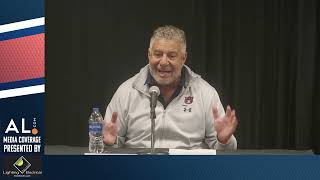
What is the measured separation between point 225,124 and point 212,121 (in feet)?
0.57

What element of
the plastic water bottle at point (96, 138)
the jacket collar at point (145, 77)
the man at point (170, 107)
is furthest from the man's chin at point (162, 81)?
the plastic water bottle at point (96, 138)

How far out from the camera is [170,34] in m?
5.11

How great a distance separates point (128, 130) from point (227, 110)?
0.97m

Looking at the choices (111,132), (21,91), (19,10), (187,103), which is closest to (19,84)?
(21,91)

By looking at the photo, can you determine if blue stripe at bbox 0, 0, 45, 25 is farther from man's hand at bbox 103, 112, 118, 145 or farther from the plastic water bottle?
man's hand at bbox 103, 112, 118, 145

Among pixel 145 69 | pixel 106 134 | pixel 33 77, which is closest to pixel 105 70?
pixel 145 69

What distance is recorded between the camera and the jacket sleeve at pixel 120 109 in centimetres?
489

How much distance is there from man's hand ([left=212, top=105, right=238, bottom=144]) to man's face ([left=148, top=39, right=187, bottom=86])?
538mm

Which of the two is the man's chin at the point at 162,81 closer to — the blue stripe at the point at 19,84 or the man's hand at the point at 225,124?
the man's hand at the point at 225,124

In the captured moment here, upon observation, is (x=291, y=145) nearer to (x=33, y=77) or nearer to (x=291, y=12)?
(x=291, y=12)

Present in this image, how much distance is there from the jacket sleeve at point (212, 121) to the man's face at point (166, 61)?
38 cm

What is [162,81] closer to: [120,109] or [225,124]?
[120,109]

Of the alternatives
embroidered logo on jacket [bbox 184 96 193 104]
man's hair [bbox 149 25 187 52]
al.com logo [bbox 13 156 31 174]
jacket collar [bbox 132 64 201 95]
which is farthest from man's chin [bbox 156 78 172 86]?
al.com logo [bbox 13 156 31 174]

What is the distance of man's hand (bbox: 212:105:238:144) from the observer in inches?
185
